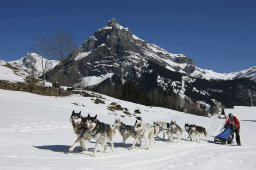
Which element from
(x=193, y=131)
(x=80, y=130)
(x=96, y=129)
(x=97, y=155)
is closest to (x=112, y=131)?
(x=96, y=129)

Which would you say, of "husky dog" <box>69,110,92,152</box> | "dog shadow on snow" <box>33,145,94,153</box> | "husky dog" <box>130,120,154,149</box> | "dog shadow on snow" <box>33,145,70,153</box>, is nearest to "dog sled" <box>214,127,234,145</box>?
"husky dog" <box>130,120,154,149</box>

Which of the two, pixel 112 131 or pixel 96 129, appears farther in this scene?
pixel 112 131

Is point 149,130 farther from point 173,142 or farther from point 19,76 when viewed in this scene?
point 19,76

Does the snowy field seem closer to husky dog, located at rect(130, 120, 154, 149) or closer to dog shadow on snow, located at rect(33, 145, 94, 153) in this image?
dog shadow on snow, located at rect(33, 145, 94, 153)

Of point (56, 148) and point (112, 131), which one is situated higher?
point (112, 131)

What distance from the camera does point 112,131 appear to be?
1534 centimetres

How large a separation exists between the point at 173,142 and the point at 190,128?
7.52ft

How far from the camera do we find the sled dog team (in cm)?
1380

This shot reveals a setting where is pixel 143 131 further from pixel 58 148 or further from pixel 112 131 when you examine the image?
pixel 58 148

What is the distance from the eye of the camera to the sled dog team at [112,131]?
13.8m

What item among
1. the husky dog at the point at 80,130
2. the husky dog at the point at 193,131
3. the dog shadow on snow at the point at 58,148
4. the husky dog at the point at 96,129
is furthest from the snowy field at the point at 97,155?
the husky dog at the point at 193,131

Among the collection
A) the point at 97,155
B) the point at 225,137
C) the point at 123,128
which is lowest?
the point at 97,155

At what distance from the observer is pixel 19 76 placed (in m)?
60.0

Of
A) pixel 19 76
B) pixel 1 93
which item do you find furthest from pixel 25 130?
pixel 19 76
